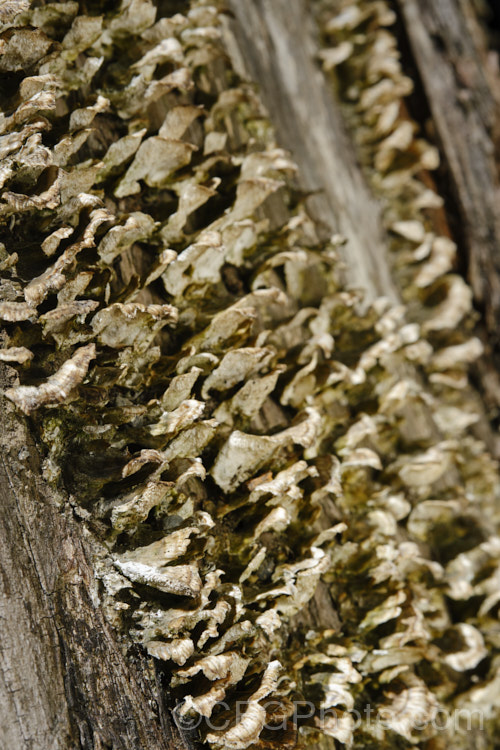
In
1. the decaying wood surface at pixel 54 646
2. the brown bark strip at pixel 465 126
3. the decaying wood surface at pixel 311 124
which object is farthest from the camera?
the brown bark strip at pixel 465 126

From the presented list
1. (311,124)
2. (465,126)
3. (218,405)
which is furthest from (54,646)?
(465,126)

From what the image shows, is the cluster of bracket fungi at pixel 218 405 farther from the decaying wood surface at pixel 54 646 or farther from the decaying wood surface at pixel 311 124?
the decaying wood surface at pixel 311 124

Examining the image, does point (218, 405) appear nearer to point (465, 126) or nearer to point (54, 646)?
point (54, 646)

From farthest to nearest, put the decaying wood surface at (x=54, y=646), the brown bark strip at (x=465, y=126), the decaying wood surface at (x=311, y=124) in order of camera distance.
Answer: the brown bark strip at (x=465, y=126), the decaying wood surface at (x=311, y=124), the decaying wood surface at (x=54, y=646)

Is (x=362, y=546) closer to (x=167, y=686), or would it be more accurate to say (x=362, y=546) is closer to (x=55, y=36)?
(x=167, y=686)

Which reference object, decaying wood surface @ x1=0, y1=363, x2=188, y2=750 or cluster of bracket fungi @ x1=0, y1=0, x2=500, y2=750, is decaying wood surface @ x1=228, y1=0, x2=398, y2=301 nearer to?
cluster of bracket fungi @ x1=0, y1=0, x2=500, y2=750

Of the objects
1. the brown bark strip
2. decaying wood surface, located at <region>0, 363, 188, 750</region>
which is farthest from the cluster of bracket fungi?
the brown bark strip

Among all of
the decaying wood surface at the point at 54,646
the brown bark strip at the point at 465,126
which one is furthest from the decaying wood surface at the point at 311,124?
the decaying wood surface at the point at 54,646

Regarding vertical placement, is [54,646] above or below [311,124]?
below
